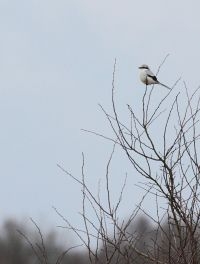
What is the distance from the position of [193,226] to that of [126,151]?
783mm

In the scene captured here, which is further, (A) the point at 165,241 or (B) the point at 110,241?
(A) the point at 165,241

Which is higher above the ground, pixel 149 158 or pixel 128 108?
pixel 128 108

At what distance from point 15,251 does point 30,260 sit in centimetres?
154

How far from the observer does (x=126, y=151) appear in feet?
19.7

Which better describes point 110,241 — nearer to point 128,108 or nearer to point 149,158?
point 149,158

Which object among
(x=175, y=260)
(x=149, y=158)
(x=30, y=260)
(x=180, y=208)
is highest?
(x=30, y=260)

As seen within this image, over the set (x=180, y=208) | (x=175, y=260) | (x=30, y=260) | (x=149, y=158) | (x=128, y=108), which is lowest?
(x=175, y=260)

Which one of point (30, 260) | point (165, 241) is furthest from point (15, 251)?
point (165, 241)

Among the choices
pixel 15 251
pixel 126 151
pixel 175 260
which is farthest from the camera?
pixel 15 251

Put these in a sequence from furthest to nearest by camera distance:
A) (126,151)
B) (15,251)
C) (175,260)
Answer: (15,251), (126,151), (175,260)

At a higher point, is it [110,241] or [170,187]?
[170,187]

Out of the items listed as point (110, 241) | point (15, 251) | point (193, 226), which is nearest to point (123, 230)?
point (110, 241)

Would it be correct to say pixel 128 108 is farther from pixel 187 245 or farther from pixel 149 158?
pixel 187 245

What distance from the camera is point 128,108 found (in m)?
6.32
